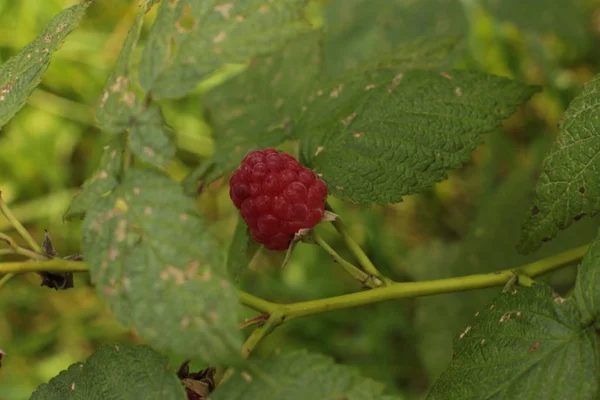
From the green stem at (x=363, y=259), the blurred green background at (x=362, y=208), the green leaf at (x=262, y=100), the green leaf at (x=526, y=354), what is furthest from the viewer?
the blurred green background at (x=362, y=208)

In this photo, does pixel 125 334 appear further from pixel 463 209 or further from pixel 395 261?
pixel 463 209

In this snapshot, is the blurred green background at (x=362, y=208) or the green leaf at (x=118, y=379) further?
the blurred green background at (x=362, y=208)

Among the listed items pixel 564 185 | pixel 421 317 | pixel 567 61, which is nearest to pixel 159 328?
pixel 564 185

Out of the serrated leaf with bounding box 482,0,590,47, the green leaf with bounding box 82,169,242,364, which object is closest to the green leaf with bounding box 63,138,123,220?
the green leaf with bounding box 82,169,242,364

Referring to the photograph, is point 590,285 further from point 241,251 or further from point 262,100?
point 262,100

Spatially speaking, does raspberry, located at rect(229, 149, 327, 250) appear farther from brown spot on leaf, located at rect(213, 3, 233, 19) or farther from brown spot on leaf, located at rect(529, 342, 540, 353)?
brown spot on leaf, located at rect(529, 342, 540, 353)

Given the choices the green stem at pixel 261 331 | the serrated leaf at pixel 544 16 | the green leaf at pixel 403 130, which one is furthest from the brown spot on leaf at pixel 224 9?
the serrated leaf at pixel 544 16

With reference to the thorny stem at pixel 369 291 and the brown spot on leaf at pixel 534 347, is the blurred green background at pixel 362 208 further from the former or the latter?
the brown spot on leaf at pixel 534 347

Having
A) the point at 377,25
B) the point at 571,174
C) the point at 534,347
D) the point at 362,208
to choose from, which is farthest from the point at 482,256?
the point at 534,347
